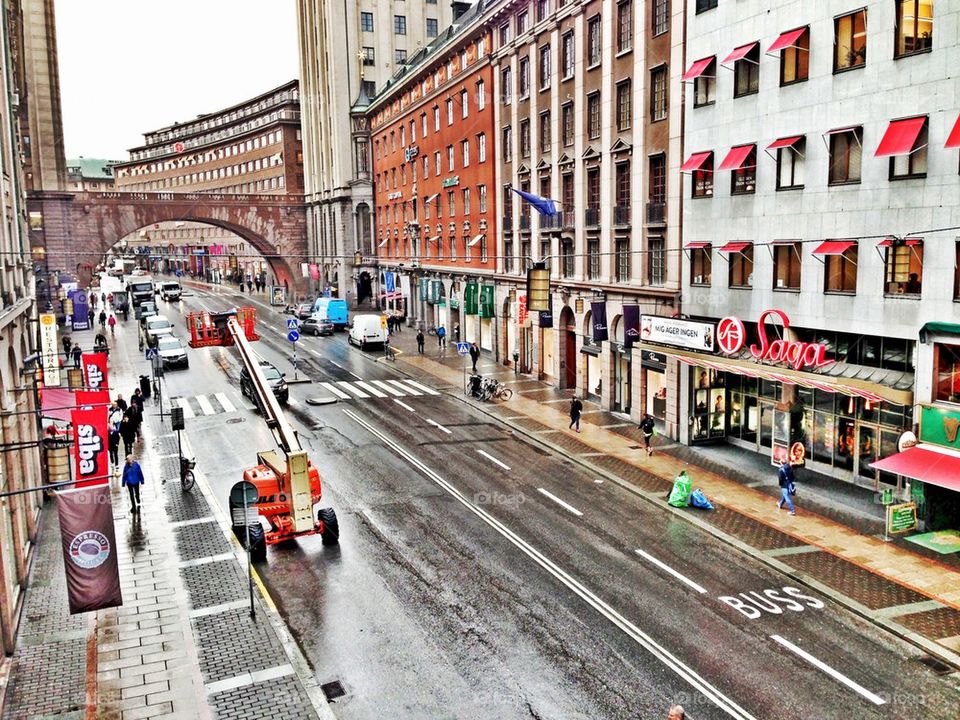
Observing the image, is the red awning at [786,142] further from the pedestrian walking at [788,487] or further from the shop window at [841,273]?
the pedestrian walking at [788,487]

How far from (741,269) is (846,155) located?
5897 millimetres

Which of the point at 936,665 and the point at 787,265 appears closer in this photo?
the point at 936,665

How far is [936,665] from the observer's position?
15.5 metres

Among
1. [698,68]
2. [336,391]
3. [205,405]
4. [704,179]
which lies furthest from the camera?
[336,391]

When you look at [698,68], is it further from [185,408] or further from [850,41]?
[185,408]

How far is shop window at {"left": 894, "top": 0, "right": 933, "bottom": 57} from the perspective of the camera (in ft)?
71.8

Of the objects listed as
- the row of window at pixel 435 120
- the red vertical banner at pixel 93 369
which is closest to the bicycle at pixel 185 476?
the red vertical banner at pixel 93 369

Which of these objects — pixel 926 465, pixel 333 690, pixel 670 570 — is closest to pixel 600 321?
pixel 926 465

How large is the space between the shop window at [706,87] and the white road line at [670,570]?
1779 cm

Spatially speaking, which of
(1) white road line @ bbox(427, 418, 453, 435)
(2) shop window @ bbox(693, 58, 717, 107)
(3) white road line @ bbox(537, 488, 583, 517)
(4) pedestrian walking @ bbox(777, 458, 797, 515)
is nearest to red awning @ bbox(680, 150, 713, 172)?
(2) shop window @ bbox(693, 58, 717, 107)

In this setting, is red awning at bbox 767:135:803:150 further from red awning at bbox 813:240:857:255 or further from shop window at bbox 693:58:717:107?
shop window at bbox 693:58:717:107

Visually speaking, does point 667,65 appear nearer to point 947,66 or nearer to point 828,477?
point 947,66

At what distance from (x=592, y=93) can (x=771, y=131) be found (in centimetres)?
1311

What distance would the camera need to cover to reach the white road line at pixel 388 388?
144 ft
